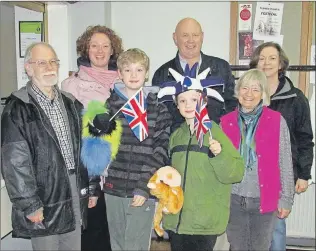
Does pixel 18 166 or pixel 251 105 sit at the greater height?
pixel 251 105

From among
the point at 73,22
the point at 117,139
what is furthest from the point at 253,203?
the point at 73,22

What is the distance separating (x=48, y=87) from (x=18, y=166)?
0.43 meters

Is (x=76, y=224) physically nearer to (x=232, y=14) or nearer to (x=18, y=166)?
(x=18, y=166)

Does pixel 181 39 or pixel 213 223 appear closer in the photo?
pixel 213 223

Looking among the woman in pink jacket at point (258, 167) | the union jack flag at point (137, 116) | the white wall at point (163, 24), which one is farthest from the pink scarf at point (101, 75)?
the white wall at point (163, 24)

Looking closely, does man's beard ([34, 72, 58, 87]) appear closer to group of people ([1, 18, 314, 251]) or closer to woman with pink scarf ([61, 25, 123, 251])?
group of people ([1, 18, 314, 251])

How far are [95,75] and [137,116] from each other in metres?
0.50

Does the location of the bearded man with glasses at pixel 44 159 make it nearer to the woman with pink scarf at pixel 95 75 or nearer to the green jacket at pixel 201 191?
the woman with pink scarf at pixel 95 75

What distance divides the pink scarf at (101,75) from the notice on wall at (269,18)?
1.65 m

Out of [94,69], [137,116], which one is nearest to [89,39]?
[94,69]

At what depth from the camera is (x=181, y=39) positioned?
2.58 metres

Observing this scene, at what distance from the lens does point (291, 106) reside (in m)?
2.40

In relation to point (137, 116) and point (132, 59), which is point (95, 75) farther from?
point (137, 116)

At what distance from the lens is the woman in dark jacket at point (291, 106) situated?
2.40 metres
